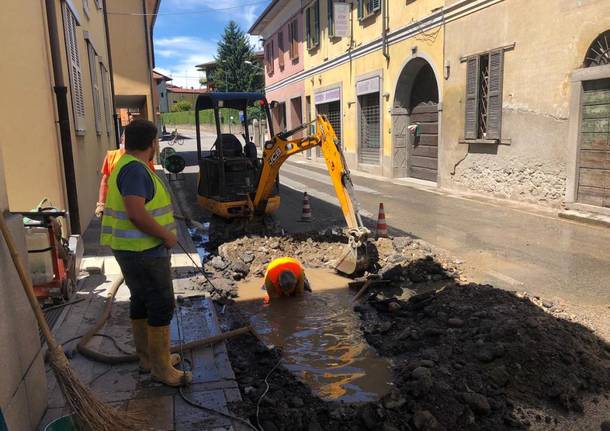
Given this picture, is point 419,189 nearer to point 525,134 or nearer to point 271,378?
point 525,134

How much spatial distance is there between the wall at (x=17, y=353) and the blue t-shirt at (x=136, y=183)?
600 mm

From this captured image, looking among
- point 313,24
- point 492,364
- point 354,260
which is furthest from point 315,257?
point 313,24

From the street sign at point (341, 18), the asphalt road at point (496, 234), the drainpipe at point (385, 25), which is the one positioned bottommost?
the asphalt road at point (496, 234)

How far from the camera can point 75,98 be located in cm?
795

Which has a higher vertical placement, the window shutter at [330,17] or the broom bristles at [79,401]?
the window shutter at [330,17]

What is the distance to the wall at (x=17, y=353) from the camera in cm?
244

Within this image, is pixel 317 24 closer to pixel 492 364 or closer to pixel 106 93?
pixel 106 93

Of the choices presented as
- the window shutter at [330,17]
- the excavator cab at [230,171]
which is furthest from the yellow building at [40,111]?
the window shutter at [330,17]

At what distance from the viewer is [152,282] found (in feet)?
10.8

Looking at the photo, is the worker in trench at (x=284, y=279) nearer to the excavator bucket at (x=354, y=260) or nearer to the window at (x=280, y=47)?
the excavator bucket at (x=354, y=260)

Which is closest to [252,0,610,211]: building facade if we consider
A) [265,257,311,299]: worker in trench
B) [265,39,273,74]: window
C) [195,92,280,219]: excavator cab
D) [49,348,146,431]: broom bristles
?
[195,92,280,219]: excavator cab

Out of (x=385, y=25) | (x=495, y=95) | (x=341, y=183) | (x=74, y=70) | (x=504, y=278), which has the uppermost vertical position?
(x=385, y=25)

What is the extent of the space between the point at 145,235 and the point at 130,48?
757 inches

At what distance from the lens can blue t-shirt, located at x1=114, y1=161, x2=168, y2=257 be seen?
123 inches
